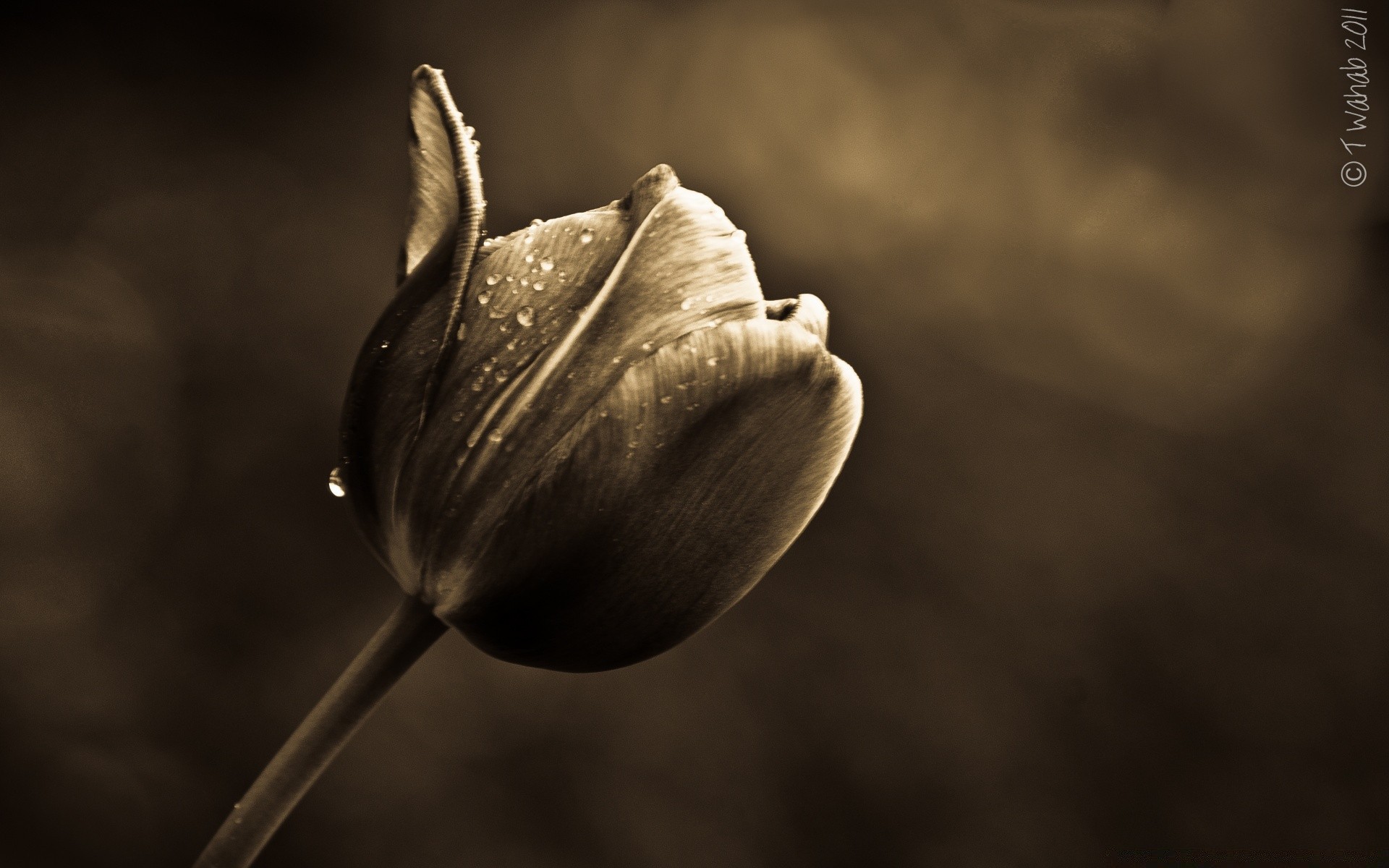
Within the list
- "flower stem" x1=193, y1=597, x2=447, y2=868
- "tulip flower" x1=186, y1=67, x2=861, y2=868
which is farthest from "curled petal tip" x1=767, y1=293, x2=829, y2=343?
"flower stem" x1=193, y1=597, x2=447, y2=868

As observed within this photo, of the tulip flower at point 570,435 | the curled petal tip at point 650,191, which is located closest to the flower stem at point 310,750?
the tulip flower at point 570,435

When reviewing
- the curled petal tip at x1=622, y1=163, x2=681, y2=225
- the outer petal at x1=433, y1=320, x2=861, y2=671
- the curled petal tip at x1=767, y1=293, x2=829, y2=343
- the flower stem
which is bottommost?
the flower stem

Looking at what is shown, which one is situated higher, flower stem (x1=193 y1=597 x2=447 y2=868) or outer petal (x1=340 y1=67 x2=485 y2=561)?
outer petal (x1=340 y1=67 x2=485 y2=561)

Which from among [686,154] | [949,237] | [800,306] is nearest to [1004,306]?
[949,237]

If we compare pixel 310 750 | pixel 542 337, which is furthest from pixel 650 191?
pixel 310 750

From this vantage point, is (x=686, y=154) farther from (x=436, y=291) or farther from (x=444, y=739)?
(x=436, y=291)

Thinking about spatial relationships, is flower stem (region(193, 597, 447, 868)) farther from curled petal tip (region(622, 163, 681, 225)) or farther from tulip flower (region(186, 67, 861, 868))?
curled petal tip (region(622, 163, 681, 225))

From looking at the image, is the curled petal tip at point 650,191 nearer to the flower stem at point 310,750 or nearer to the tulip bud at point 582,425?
the tulip bud at point 582,425
